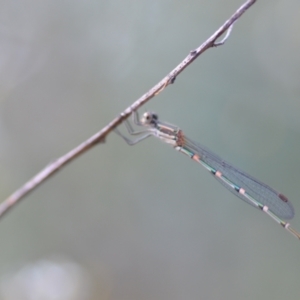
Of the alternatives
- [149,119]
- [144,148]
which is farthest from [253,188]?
[144,148]

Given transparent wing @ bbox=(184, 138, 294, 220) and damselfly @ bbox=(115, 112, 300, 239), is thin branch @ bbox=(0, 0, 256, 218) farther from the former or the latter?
transparent wing @ bbox=(184, 138, 294, 220)

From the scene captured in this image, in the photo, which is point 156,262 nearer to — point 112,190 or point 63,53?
point 112,190

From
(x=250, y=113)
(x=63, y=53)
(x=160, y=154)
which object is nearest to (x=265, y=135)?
(x=250, y=113)

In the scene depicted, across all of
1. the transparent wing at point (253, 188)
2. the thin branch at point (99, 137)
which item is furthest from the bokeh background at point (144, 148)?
the thin branch at point (99, 137)

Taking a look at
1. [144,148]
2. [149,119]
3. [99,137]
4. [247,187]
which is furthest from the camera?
[144,148]

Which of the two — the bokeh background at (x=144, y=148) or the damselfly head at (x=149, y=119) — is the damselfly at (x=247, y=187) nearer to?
the damselfly head at (x=149, y=119)

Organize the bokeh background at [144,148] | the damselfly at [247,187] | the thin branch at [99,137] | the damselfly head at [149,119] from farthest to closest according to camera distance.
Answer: the bokeh background at [144,148] < the damselfly at [247,187] < the damselfly head at [149,119] < the thin branch at [99,137]

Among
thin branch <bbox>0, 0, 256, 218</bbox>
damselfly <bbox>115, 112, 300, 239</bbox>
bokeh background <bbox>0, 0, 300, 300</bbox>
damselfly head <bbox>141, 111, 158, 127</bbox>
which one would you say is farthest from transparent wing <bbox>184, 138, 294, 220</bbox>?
bokeh background <bbox>0, 0, 300, 300</bbox>

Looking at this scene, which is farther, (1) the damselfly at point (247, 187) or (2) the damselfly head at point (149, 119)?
(1) the damselfly at point (247, 187)

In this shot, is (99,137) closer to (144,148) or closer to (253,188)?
(253,188)
